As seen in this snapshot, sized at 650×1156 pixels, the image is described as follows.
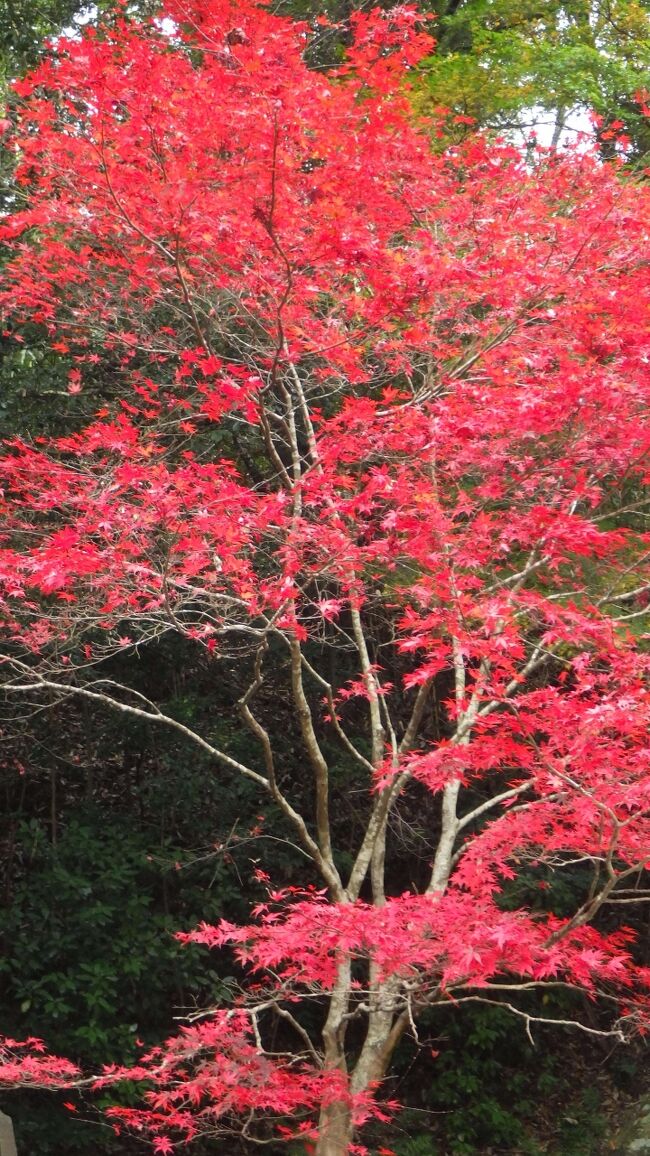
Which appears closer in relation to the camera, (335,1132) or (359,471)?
(335,1132)

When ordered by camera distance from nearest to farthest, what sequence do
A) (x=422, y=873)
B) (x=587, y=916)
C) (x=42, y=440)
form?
(x=587, y=916), (x=42, y=440), (x=422, y=873)

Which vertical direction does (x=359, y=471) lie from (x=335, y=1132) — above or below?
above

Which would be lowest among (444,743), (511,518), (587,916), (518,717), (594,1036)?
(594,1036)

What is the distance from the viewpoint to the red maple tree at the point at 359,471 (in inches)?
156

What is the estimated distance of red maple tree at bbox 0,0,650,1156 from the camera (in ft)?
13.0

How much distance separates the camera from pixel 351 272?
526 centimetres

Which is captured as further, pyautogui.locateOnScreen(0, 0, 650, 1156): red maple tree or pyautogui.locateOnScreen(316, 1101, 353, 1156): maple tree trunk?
pyautogui.locateOnScreen(316, 1101, 353, 1156): maple tree trunk

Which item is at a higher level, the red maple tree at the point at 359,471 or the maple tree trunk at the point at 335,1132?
the red maple tree at the point at 359,471

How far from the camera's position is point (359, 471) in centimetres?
523

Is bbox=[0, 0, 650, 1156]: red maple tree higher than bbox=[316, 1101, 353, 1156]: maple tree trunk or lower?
higher

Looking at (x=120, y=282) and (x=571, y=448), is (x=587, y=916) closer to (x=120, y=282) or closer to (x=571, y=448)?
(x=571, y=448)

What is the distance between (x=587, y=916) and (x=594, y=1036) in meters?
4.39

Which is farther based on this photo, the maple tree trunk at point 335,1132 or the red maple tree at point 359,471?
the maple tree trunk at point 335,1132

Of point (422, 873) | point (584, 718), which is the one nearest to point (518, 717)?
point (584, 718)
